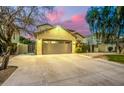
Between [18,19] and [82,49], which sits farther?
[82,49]

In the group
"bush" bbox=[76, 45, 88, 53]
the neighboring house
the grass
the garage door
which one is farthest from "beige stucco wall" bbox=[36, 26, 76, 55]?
the grass

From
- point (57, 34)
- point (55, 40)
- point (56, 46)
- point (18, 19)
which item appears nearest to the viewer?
point (18, 19)

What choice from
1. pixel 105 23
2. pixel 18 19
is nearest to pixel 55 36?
pixel 105 23

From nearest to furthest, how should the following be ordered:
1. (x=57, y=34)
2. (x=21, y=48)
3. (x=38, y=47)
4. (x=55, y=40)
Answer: (x=38, y=47) → (x=55, y=40) → (x=57, y=34) → (x=21, y=48)

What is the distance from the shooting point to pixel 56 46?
92.4ft

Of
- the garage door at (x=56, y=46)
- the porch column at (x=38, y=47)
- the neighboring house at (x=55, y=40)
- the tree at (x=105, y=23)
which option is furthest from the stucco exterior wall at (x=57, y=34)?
the tree at (x=105, y=23)

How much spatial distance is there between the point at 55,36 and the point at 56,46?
4.61ft

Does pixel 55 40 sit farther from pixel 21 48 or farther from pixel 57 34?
pixel 21 48

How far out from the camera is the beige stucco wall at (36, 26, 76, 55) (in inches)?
1051

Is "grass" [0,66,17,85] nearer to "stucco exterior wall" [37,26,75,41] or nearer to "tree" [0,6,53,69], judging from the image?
"tree" [0,6,53,69]

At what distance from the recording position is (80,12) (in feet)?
77.5
